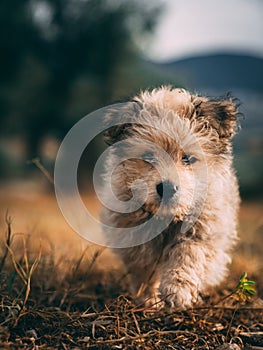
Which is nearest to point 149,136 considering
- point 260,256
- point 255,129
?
point 260,256

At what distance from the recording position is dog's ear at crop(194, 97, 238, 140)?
4.55 meters

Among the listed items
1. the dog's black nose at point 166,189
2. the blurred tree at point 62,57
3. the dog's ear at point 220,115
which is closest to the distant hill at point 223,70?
the blurred tree at point 62,57

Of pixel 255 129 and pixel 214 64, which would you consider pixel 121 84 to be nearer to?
pixel 214 64

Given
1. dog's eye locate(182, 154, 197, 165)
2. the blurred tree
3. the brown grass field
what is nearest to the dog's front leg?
the brown grass field

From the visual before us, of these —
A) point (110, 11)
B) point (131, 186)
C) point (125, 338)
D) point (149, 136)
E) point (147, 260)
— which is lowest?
point (125, 338)

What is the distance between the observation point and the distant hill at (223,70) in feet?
62.0

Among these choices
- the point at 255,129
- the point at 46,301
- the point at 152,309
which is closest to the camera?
the point at 152,309

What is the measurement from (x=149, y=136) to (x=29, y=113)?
17817 mm

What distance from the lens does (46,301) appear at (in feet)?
13.4

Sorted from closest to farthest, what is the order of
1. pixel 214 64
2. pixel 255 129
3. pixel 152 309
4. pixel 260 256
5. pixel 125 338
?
1. pixel 125 338
2. pixel 152 309
3. pixel 260 256
4. pixel 255 129
5. pixel 214 64

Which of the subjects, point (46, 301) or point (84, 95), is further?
point (84, 95)

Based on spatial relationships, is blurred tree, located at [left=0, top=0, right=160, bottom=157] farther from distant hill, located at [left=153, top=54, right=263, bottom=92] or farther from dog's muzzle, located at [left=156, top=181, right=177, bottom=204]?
dog's muzzle, located at [left=156, top=181, right=177, bottom=204]

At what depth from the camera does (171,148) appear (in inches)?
170

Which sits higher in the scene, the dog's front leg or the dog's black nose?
the dog's black nose
